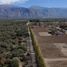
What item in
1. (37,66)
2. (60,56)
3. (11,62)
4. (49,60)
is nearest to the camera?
(37,66)

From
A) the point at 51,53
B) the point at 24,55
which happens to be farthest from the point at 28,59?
the point at 51,53

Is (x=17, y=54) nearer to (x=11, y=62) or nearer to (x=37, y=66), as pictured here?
(x=11, y=62)

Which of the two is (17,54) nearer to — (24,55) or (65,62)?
(24,55)

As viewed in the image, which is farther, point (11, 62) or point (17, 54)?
point (17, 54)

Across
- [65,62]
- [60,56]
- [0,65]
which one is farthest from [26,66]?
[60,56]

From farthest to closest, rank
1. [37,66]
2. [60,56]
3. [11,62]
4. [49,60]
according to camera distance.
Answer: [60,56]
[49,60]
[11,62]
[37,66]

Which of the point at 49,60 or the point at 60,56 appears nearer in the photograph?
the point at 49,60

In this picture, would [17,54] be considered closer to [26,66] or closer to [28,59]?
[28,59]

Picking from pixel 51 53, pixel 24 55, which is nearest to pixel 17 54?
pixel 24 55
